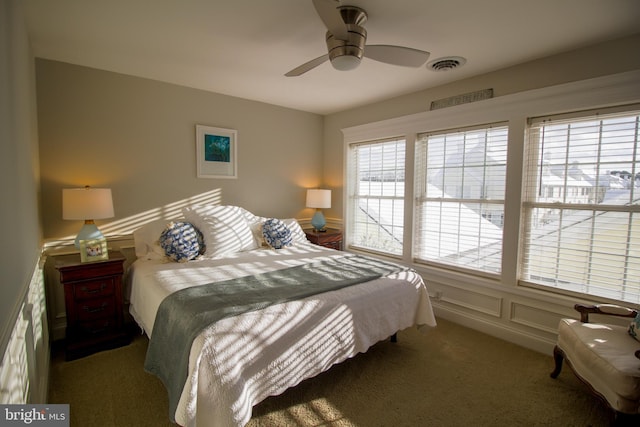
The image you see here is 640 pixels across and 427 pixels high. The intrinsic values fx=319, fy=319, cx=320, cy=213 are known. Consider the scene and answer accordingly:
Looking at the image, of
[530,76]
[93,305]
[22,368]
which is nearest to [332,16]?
[530,76]

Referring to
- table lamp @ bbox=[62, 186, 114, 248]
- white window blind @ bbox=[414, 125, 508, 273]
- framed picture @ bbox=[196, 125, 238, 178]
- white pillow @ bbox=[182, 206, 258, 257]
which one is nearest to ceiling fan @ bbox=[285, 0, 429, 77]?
white window blind @ bbox=[414, 125, 508, 273]

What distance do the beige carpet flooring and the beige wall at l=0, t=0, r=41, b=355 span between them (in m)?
0.95

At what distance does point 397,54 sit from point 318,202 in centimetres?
239

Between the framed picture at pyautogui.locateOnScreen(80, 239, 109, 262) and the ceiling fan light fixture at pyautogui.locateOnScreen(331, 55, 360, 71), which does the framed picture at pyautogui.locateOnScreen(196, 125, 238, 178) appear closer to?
the framed picture at pyautogui.locateOnScreen(80, 239, 109, 262)

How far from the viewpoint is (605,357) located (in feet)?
5.98

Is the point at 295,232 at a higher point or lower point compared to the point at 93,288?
higher

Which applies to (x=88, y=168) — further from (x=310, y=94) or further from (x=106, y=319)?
(x=310, y=94)

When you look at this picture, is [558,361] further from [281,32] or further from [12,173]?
[12,173]

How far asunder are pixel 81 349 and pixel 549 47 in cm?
428

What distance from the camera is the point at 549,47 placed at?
94.1 inches

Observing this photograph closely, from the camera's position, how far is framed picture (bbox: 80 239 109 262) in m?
2.55

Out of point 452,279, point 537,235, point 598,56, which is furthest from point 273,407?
point 598,56

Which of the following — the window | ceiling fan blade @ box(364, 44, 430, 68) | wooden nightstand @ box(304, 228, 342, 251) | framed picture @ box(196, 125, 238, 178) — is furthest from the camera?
wooden nightstand @ box(304, 228, 342, 251)

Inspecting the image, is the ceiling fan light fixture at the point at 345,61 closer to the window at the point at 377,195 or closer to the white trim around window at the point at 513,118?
the white trim around window at the point at 513,118
